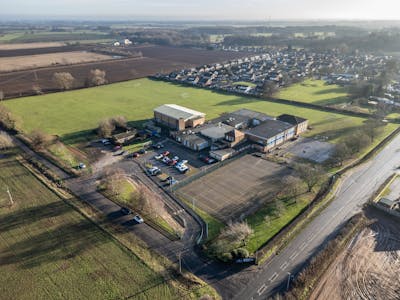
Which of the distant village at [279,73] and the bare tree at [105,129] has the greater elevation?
the bare tree at [105,129]

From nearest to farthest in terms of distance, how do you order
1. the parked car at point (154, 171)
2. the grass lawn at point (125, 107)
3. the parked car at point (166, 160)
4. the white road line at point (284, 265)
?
the white road line at point (284, 265), the parked car at point (154, 171), the parked car at point (166, 160), the grass lawn at point (125, 107)

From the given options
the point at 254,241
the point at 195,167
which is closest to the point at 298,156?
the point at 195,167

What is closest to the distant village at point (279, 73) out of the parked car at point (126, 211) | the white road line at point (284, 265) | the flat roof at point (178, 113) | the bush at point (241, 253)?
the flat roof at point (178, 113)

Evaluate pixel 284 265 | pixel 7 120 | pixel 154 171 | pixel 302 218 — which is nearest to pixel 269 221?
pixel 302 218

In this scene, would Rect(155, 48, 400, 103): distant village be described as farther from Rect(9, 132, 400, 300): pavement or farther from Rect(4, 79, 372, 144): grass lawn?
Rect(9, 132, 400, 300): pavement

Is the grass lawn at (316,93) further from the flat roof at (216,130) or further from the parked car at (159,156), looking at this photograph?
the parked car at (159,156)

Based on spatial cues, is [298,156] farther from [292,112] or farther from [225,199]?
[292,112]

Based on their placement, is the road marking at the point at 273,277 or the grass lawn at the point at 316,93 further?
the grass lawn at the point at 316,93
